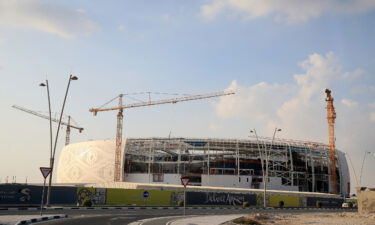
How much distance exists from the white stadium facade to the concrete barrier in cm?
7104

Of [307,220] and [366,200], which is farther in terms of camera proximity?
[366,200]

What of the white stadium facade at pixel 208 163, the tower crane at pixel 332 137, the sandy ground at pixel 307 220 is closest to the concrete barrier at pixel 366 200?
the sandy ground at pixel 307 220

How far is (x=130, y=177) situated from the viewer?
4609 inches

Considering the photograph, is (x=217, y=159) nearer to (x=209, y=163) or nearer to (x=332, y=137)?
(x=209, y=163)

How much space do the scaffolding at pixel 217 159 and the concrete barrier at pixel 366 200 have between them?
73.1 m

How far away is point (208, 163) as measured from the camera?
363 feet

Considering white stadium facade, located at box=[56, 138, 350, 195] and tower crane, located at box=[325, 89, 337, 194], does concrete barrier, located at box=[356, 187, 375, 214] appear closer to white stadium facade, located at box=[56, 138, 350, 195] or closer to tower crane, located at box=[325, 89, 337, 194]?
white stadium facade, located at box=[56, 138, 350, 195]

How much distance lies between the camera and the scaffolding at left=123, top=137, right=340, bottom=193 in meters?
112

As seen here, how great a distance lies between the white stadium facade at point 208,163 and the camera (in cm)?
11175

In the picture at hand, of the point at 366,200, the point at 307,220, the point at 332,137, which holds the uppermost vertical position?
the point at 332,137

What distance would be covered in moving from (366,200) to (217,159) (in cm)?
7718

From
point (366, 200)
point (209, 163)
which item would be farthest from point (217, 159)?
point (366, 200)

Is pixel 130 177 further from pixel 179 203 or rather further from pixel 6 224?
pixel 6 224

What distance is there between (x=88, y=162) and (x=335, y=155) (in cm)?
7632
